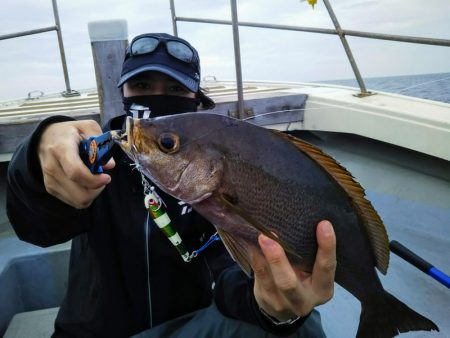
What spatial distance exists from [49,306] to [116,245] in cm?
174

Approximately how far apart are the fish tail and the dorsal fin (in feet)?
0.53

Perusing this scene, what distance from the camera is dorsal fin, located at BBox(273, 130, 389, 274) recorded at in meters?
1.40

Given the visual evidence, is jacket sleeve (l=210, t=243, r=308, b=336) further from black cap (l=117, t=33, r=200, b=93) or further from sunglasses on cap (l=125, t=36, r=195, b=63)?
sunglasses on cap (l=125, t=36, r=195, b=63)

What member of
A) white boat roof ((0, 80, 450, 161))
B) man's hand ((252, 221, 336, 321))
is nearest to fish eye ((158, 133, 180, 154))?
man's hand ((252, 221, 336, 321))

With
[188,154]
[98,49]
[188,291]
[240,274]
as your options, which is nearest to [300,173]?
[188,154]

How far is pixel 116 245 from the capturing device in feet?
6.97

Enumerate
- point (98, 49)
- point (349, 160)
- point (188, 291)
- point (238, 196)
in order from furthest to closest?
point (349, 160) < point (98, 49) < point (188, 291) < point (238, 196)

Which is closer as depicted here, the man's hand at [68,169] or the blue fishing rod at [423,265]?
the man's hand at [68,169]

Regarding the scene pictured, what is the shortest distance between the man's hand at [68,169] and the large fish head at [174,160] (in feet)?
0.51

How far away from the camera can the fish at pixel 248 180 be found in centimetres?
135

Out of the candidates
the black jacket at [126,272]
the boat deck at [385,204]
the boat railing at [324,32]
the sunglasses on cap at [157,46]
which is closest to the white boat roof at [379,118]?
the boat deck at [385,204]

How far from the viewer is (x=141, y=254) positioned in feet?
6.85

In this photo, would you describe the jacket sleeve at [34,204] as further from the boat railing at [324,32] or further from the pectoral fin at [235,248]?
the boat railing at [324,32]

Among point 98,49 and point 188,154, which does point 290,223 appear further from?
point 98,49
